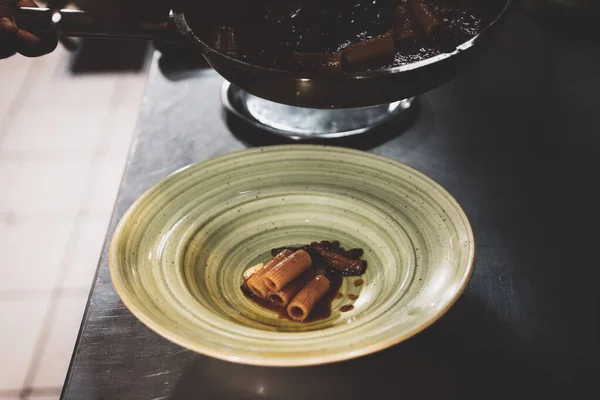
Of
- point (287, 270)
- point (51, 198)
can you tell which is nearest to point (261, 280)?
point (287, 270)

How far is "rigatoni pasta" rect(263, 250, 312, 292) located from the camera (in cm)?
90

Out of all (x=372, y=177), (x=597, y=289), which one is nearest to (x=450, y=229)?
(x=372, y=177)

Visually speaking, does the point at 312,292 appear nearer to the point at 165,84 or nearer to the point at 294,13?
the point at 294,13

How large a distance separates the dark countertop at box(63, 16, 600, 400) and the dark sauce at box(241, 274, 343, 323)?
0.07m

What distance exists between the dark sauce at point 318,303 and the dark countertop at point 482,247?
74 millimetres

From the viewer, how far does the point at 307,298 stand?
2.90ft

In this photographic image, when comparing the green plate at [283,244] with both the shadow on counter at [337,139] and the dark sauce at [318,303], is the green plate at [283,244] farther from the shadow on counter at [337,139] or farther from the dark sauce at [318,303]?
the shadow on counter at [337,139]

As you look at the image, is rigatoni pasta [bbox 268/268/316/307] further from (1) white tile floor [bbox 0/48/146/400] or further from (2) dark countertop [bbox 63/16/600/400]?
(1) white tile floor [bbox 0/48/146/400]

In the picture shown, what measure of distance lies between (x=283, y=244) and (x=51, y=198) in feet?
5.73

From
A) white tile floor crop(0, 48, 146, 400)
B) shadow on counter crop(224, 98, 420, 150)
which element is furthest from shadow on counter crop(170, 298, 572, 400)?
white tile floor crop(0, 48, 146, 400)

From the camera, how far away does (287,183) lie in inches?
41.9

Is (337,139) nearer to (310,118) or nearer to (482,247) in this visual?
(310,118)

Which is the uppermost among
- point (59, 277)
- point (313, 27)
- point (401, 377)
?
point (313, 27)

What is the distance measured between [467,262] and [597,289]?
12.2 inches
